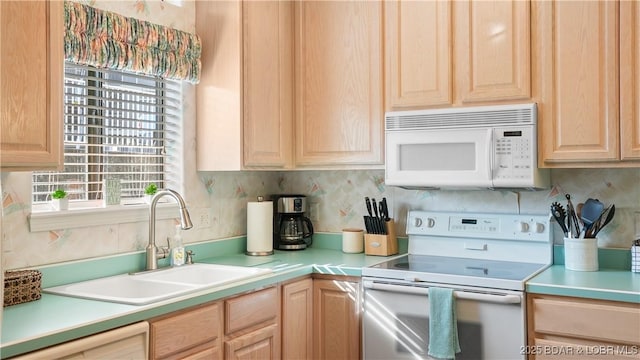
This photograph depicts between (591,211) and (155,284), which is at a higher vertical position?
(591,211)

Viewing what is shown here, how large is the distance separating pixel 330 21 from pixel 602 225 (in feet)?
5.44

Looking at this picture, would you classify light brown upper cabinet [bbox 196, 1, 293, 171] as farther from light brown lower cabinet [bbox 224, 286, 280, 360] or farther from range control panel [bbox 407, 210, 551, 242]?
range control panel [bbox 407, 210, 551, 242]

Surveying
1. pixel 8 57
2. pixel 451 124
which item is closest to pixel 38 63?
pixel 8 57

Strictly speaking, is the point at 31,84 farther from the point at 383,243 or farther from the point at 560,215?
the point at 560,215

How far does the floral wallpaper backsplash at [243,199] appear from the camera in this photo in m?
2.21

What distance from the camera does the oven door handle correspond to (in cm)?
230

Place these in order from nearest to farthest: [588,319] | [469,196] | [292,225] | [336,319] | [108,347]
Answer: [108,347] < [588,319] < [336,319] < [469,196] < [292,225]

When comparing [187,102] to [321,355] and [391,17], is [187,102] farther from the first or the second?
[321,355]

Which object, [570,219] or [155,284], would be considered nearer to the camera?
[155,284]

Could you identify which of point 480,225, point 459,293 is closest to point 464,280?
point 459,293

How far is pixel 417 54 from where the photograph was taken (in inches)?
112

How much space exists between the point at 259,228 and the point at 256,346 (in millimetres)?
815

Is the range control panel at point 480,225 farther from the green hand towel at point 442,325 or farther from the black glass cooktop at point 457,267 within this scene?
the green hand towel at point 442,325

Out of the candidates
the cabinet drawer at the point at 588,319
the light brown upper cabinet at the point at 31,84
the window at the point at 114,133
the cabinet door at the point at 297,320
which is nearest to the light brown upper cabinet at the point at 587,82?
the cabinet drawer at the point at 588,319
